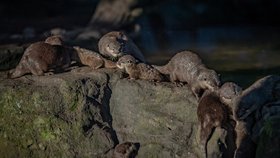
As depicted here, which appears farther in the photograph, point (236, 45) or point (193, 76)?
point (236, 45)

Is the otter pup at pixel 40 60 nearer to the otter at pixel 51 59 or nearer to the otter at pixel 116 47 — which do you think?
the otter at pixel 51 59

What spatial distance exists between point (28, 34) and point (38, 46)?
29.4 ft

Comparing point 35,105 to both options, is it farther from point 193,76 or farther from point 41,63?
point 193,76

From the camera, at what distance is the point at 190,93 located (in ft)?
18.4

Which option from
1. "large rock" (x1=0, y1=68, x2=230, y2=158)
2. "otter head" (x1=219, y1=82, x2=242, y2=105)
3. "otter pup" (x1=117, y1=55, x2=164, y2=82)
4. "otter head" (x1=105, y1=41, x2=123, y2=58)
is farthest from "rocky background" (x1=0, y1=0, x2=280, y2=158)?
"otter head" (x1=105, y1=41, x2=123, y2=58)

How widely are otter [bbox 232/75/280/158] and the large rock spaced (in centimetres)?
53

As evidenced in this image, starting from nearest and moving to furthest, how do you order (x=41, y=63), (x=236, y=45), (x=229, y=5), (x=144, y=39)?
(x=41, y=63), (x=236, y=45), (x=144, y=39), (x=229, y=5)

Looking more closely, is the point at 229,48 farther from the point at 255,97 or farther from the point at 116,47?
the point at 255,97

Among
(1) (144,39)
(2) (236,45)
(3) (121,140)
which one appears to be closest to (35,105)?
(3) (121,140)

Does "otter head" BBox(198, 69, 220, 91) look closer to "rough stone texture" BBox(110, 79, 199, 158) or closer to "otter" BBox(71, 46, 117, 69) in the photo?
"rough stone texture" BBox(110, 79, 199, 158)

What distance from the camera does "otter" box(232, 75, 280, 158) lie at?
524 centimetres

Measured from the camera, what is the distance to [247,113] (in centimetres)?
525

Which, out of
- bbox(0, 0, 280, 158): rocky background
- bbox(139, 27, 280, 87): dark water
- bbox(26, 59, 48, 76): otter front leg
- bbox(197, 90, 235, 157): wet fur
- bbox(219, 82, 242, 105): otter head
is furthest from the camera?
bbox(139, 27, 280, 87): dark water

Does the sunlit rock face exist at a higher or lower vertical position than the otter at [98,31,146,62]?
lower
